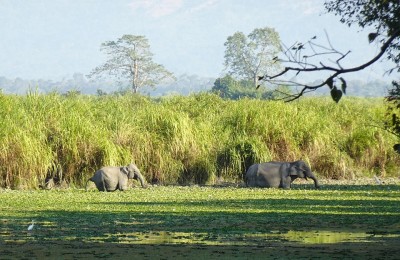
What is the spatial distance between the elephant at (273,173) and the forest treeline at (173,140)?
153cm

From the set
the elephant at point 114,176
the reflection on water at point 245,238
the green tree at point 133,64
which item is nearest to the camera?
the reflection on water at point 245,238

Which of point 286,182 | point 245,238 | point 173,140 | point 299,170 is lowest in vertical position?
point 245,238

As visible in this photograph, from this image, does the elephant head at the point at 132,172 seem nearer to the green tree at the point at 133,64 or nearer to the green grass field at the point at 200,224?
the green grass field at the point at 200,224

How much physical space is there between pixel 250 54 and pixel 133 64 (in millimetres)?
19616

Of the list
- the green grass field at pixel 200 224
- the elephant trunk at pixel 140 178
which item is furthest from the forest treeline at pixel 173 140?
the green grass field at pixel 200 224

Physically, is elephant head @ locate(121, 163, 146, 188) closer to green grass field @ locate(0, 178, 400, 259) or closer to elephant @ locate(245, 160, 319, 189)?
green grass field @ locate(0, 178, 400, 259)

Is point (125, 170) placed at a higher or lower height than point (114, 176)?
higher

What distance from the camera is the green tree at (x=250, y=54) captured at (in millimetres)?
127700

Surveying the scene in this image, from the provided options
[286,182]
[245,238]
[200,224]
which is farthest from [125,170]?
[245,238]

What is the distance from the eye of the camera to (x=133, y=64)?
400 ft

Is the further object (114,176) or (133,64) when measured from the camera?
(133,64)

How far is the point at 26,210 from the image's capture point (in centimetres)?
1805

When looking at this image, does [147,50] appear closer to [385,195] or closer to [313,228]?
[385,195]

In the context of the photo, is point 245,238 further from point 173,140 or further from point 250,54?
point 250,54
